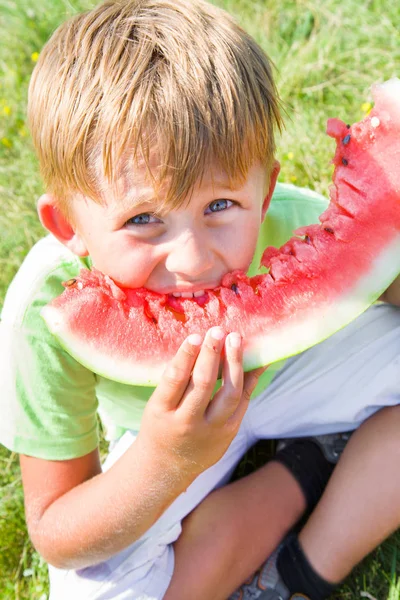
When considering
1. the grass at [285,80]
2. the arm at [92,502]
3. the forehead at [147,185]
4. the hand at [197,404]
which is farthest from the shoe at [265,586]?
the forehead at [147,185]

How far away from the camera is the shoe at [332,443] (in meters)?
2.25

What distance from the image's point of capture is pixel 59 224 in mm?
1743

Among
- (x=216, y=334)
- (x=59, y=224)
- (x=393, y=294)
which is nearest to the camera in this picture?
(x=216, y=334)

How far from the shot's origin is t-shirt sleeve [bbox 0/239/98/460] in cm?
175

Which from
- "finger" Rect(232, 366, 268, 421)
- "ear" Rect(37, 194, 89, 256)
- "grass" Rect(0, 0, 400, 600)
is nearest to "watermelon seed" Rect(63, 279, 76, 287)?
"ear" Rect(37, 194, 89, 256)

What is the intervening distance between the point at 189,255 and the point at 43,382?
579 millimetres

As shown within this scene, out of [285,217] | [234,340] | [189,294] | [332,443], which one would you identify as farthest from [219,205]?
[332,443]

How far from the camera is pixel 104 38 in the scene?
59.1 inches

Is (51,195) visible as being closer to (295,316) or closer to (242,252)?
(242,252)

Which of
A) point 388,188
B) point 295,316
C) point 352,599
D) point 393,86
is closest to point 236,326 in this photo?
point 295,316

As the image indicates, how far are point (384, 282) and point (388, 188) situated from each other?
0.76ft

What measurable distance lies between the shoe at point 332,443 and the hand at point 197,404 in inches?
29.9

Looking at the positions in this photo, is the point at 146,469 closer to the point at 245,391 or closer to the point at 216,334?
the point at 245,391

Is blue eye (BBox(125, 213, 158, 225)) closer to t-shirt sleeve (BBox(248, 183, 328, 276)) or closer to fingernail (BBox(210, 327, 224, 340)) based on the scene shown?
fingernail (BBox(210, 327, 224, 340))
